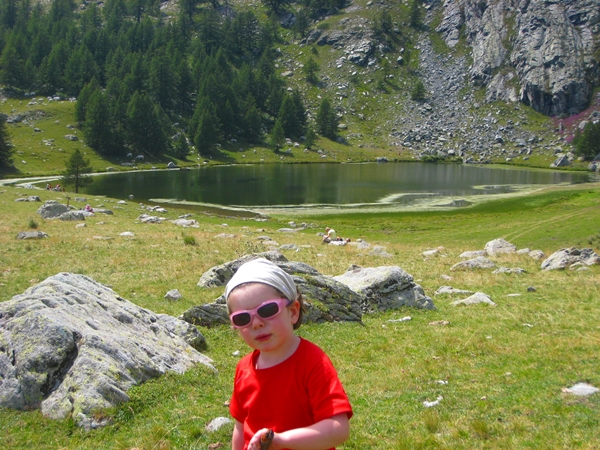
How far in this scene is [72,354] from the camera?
28.6 feet

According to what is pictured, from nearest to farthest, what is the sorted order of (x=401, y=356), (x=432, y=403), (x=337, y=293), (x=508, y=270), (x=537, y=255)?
(x=432, y=403)
(x=401, y=356)
(x=337, y=293)
(x=508, y=270)
(x=537, y=255)

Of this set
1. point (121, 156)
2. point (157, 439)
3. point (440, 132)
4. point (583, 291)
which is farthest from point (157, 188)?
point (440, 132)

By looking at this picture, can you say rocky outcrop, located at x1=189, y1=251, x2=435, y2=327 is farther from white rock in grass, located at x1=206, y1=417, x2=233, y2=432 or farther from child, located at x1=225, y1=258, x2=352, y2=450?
child, located at x1=225, y1=258, x2=352, y2=450

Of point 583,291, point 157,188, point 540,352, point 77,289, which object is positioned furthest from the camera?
point 157,188

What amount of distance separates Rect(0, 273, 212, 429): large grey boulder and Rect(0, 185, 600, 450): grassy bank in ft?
1.18

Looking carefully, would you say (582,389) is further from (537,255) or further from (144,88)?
(144,88)

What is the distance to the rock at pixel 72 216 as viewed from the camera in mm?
41000

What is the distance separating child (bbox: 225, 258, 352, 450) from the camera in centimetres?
389

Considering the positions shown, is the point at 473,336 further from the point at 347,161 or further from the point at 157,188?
the point at 347,161

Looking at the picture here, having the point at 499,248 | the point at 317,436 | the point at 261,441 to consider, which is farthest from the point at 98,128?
the point at 317,436

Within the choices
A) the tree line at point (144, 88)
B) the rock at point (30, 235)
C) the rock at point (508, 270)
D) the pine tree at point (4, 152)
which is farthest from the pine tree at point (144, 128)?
the rock at point (508, 270)

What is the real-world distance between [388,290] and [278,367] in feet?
46.4

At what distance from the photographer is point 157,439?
7.33 metres

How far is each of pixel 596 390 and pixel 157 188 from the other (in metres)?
82.9
